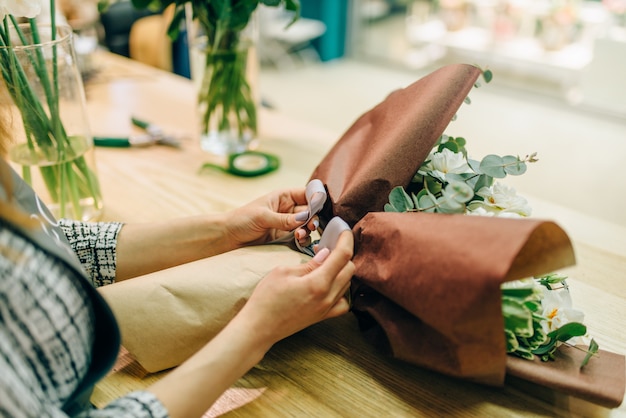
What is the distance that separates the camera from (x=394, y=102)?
0.91 meters

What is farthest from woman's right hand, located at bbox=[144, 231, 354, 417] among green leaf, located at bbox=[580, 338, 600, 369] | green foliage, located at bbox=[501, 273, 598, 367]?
green leaf, located at bbox=[580, 338, 600, 369]

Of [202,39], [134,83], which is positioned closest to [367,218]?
[202,39]

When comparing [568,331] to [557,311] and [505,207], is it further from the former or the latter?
[505,207]

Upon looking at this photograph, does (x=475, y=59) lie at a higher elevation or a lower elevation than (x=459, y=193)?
lower

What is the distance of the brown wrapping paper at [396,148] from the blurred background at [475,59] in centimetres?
168

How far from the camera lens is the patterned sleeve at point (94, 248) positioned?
2.81ft

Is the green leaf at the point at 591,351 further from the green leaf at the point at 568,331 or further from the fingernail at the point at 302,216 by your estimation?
the fingernail at the point at 302,216

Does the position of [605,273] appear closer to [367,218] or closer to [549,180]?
[367,218]

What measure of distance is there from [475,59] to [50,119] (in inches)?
174

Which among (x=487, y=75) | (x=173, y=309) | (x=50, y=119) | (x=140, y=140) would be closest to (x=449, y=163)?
(x=487, y=75)

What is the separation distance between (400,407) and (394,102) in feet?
1.59

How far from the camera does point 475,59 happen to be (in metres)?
4.78

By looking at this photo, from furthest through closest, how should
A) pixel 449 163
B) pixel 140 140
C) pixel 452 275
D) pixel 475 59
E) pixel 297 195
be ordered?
pixel 475 59 < pixel 140 140 < pixel 297 195 < pixel 449 163 < pixel 452 275

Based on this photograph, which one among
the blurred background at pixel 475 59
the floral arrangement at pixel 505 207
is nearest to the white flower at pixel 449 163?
the floral arrangement at pixel 505 207
